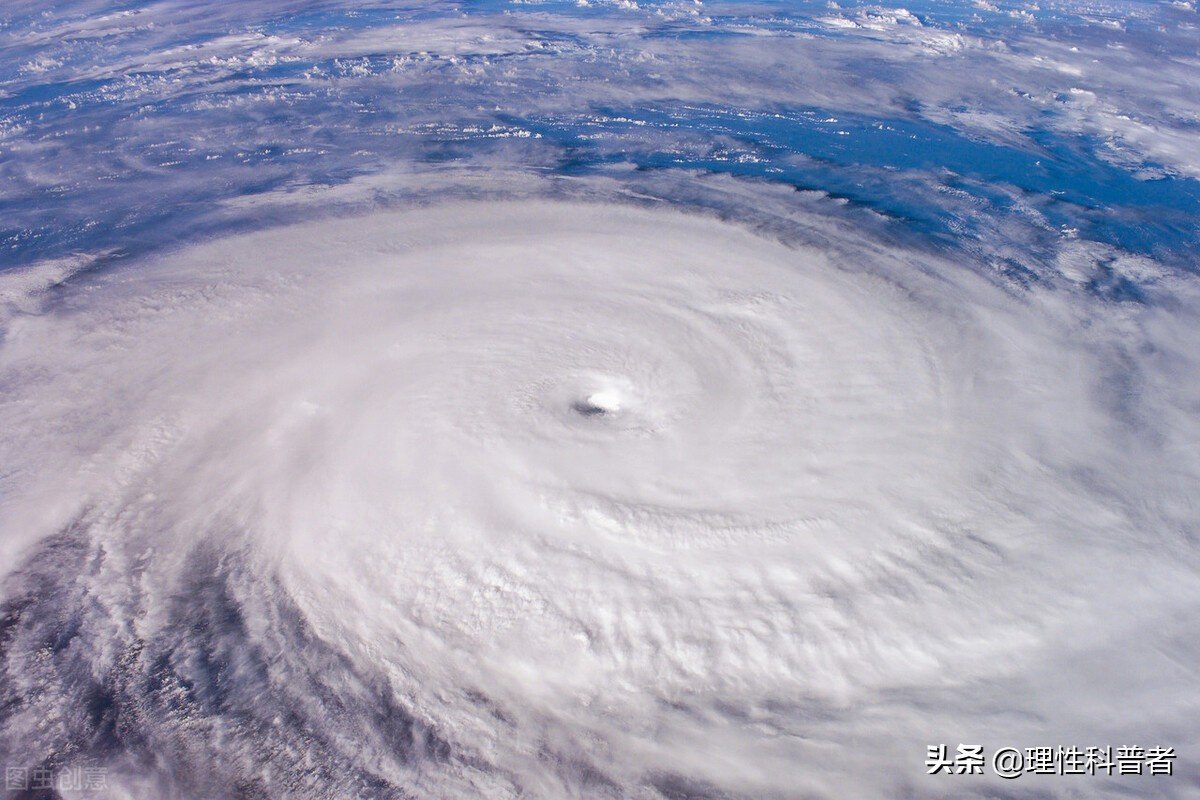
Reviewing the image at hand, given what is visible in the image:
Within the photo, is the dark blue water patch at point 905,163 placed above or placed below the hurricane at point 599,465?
above

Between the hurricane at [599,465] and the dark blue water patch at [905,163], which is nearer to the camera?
the hurricane at [599,465]

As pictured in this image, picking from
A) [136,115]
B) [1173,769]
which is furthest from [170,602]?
[136,115]

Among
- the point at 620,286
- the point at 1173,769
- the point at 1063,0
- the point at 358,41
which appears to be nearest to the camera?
the point at 1173,769

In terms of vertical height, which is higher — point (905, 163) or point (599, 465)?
point (905, 163)

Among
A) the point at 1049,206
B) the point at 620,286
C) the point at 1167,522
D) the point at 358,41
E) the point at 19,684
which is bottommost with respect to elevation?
the point at 19,684

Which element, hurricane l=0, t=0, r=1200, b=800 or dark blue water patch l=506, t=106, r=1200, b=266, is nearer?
hurricane l=0, t=0, r=1200, b=800

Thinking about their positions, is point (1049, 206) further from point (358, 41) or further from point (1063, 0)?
point (1063, 0)

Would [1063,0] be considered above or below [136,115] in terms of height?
above

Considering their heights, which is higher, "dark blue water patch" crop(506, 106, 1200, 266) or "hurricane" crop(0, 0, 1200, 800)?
"dark blue water patch" crop(506, 106, 1200, 266)
